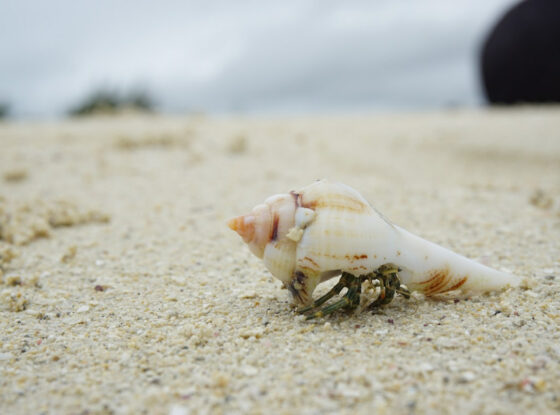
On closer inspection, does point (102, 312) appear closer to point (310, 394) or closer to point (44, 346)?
point (44, 346)

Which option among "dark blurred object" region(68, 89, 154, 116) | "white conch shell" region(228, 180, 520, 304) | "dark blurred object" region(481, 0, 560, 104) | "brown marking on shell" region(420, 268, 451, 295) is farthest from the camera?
"dark blurred object" region(68, 89, 154, 116)

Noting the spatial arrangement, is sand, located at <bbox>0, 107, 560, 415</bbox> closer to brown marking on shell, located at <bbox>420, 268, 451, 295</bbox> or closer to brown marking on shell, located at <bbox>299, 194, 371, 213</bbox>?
brown marking on shell, located at <bbox>420, 268, 451, 295</bbox>

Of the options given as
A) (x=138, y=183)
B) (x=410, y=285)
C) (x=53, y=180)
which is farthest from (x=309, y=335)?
(x=53, y=180)

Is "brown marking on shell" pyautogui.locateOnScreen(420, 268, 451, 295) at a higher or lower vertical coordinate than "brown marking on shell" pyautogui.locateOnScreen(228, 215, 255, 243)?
lower

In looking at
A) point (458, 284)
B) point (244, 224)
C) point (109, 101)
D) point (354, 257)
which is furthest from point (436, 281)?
point (109, 101)

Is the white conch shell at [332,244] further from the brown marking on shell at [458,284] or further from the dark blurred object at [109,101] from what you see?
the dark blurred object at [109,101]

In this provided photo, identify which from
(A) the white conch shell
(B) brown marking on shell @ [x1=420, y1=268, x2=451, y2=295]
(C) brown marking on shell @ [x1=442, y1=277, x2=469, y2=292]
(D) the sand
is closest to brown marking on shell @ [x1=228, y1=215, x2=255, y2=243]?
(A) the white conch shell
